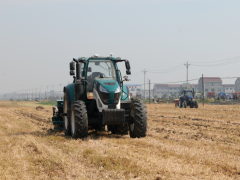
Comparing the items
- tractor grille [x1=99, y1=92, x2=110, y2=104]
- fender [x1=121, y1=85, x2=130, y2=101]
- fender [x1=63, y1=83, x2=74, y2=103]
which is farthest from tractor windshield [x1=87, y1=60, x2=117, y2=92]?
tractor grille [x1=99, y1=92, x2=110, y2=104]

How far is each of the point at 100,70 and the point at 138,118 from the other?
2.05 meters

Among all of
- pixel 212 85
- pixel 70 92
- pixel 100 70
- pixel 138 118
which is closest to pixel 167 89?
pixel 212 85

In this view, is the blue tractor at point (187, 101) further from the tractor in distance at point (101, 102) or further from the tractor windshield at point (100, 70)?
the tractor windshield at point (100, 70)

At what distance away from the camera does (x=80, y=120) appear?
8086 millimetres

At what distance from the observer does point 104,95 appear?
8.27 m

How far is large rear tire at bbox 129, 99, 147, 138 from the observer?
8.29 metres

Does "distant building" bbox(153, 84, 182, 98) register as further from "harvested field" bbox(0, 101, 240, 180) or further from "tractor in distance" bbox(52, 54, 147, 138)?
"harvested field" bbox(0, 101, 240, 180)

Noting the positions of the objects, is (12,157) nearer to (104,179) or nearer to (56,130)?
(104,179)

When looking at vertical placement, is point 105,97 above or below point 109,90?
below

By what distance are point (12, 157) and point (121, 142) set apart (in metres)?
2.81

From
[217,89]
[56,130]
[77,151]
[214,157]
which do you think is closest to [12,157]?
[77,151]

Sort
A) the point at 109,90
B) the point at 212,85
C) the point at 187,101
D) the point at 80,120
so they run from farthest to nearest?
the point at 212,85 → the point at 187,101 → the point at 109,90 → the point at 80,120

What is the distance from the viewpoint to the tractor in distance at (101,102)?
812 centimetres

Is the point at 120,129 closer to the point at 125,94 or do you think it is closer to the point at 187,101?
the point at 125,94
